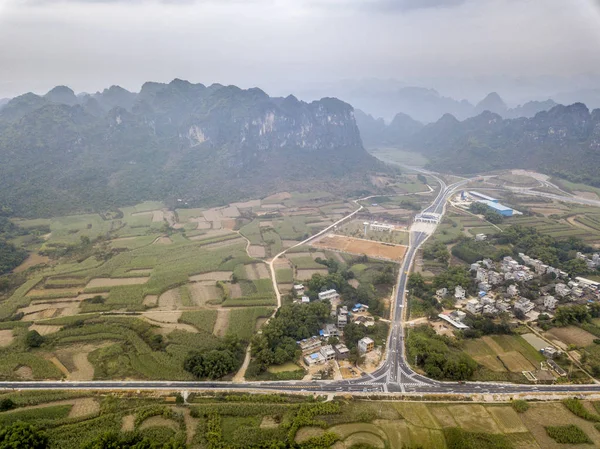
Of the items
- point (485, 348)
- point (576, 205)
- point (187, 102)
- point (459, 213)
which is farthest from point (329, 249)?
point (187, 102)

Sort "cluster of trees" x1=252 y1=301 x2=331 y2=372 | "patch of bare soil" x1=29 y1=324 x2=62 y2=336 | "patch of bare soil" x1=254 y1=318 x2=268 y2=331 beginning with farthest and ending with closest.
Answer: "patch of bare soil" x1=254 y1=318 x2=268 y2=331 → "patch of bare soil" x1=29 y1=324 x2=62 y2=336 → "cluster of trees" x1=252 y1=301 x2=331 y2=372

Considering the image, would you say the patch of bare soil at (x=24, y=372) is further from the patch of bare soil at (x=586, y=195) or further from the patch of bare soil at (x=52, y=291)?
the patch of bare soil at (x=586, y=195)

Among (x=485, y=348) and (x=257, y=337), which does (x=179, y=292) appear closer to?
(x=257, y=337)

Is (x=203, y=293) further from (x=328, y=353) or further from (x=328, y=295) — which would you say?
(x=328, y=353)

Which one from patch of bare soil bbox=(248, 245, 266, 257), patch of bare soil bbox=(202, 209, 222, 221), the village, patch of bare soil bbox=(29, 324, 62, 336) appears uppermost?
patch of bare soil bbox=(202, 209, 222, 221)

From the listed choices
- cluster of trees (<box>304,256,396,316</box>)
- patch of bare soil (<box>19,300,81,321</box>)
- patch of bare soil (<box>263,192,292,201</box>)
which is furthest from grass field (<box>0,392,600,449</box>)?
patch of bare soil (<box>263,192,292,201</box>)

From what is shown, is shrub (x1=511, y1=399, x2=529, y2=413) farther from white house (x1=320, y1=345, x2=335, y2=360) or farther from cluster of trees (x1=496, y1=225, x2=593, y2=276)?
cluster of trees (x1=496, y1=225, x2=593, y2=276)

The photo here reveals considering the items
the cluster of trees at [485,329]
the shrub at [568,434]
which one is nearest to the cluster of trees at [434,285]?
the cluster of trees at [485,329]
